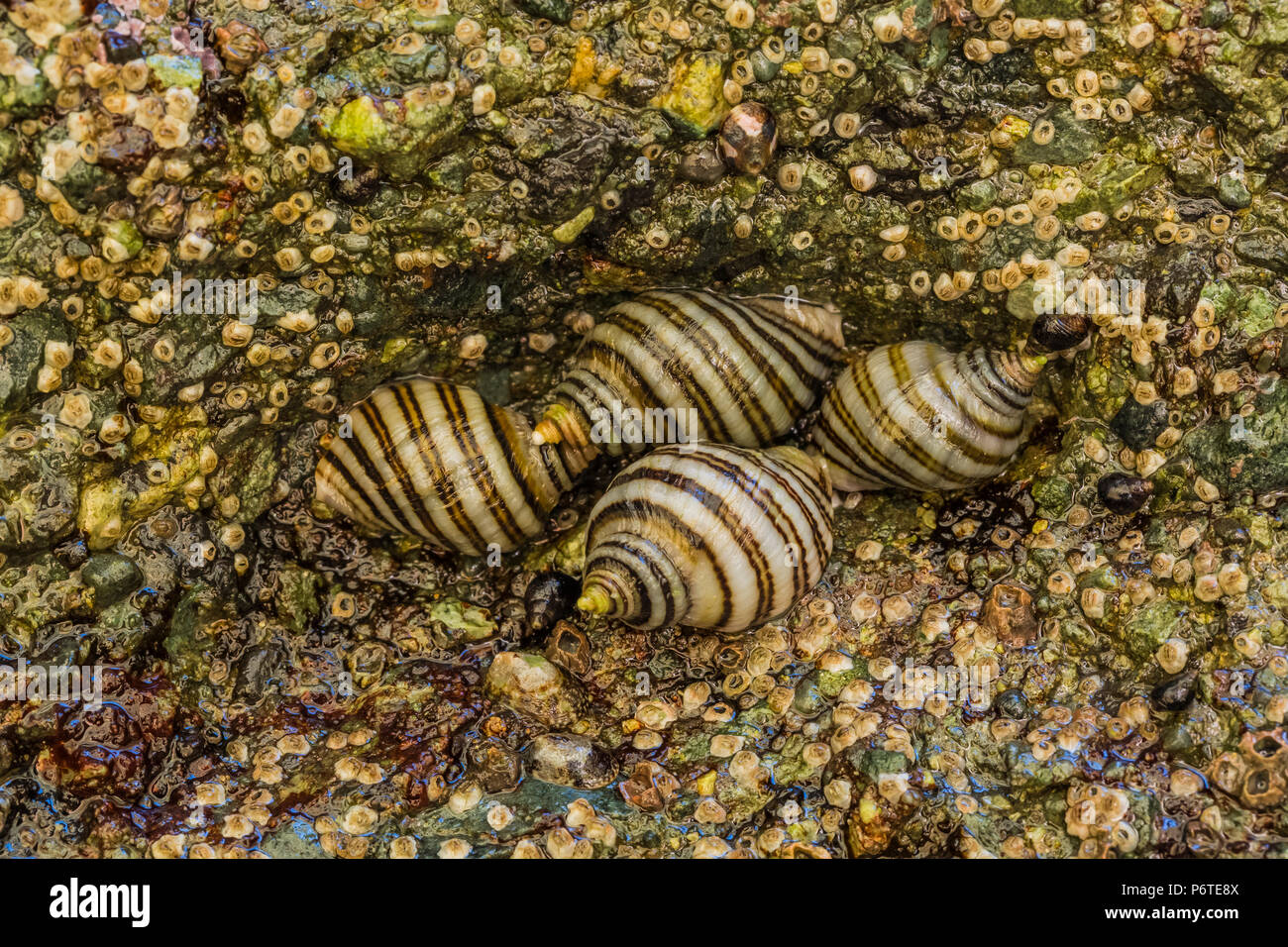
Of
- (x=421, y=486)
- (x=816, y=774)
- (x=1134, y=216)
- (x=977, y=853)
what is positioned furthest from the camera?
(x=421, y=486)

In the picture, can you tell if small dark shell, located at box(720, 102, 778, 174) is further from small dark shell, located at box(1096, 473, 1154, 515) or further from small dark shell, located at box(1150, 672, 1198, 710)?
Answer: small dark shell, located at box(1150, 672, 1198, 710)

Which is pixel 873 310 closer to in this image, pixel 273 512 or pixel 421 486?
pixel 421 486

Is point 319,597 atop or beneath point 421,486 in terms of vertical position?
beneath

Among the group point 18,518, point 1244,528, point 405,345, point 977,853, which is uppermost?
point 405,345

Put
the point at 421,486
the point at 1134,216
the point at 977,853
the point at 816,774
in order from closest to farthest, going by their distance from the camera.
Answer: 1. the point at 977,853
2. the point at 816,774
3. the point at 1134,216
4. the point at 421,486

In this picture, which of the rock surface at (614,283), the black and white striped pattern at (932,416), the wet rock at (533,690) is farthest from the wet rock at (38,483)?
the black and white striped pattern at (932,416)

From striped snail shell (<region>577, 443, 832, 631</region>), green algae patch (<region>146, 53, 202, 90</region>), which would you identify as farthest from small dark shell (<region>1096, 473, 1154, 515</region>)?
green algae patch (<region>146, 53, 202, 90</region>)

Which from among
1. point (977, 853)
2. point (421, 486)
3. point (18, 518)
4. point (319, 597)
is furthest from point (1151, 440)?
point (18, 518)
